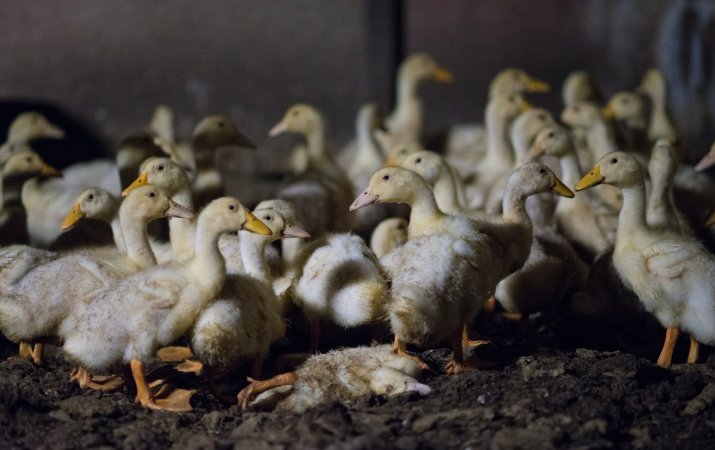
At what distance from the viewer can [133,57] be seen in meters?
11.3

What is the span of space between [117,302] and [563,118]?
5.16m

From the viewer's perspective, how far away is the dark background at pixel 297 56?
1109cm

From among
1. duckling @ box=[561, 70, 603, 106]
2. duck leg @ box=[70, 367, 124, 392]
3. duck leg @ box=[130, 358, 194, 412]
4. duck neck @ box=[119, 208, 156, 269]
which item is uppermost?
duckling @ box=[561, 70, 603, 106]

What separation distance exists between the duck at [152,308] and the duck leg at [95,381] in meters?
0.37

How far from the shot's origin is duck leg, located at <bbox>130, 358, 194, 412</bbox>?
17.3 ft

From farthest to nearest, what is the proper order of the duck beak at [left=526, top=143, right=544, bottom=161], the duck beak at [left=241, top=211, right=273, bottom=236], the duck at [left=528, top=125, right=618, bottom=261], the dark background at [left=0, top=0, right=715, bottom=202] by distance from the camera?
the dark background at [left=0, top=0, right=715, bottom=202], the duck beak at [left=526, top=143, right=544, bottom=161], the duck at [left=528, top=125, right=618, bottom=261], the duck beak at [left=241, top=211, right=273, bottom=236]

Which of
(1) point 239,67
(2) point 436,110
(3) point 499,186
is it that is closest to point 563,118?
(3) point 499,186

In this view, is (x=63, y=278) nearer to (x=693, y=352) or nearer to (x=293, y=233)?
Answer: (x=293, y=233)

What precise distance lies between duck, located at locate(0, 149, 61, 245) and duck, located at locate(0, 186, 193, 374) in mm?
1375

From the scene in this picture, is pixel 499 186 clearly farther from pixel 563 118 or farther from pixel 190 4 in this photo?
pixel 190 4

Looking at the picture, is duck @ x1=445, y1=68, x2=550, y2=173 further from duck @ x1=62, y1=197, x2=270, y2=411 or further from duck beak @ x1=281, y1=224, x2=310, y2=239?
duck @ x1=62, y1=197, x2=270, y2=411

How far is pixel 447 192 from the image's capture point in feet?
23.3

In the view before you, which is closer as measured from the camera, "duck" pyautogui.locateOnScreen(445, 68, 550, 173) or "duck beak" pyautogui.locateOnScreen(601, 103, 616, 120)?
"duck beak" pyautogui.locateOnScreen(601, 103, 616, 120)

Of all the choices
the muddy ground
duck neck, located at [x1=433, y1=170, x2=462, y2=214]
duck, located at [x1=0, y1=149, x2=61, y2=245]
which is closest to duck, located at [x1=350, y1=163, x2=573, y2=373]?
the muddy ground
